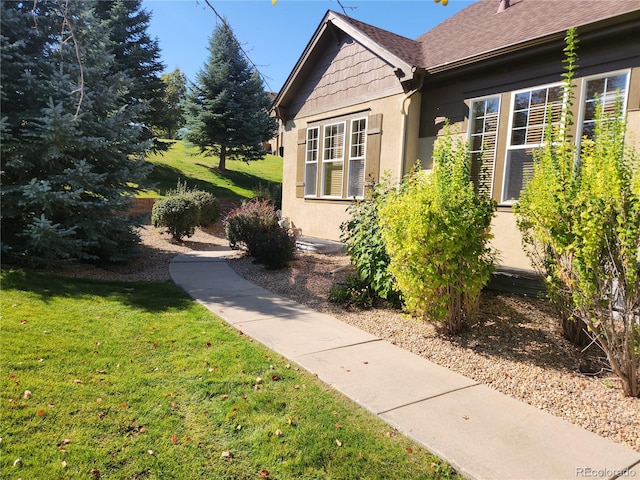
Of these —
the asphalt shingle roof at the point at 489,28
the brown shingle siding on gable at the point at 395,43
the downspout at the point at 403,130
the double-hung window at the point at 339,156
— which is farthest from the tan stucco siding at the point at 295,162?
the asphalt shingle roof at the point at 489,28

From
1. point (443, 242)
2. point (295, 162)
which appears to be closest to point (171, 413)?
point (443, 242)

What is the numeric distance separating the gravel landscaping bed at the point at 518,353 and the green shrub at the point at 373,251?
13.7 inches

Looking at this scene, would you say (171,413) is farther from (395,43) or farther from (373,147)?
(395,43)

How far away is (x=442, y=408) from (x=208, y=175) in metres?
21.9

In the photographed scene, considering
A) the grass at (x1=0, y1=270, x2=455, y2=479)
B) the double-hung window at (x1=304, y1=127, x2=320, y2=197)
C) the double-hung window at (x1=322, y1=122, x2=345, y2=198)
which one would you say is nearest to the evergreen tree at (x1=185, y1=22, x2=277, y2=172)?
the double-hung window at (x1=304, y1=127, x2=320, y2=197)

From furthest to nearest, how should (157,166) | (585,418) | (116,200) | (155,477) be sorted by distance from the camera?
(157,166) → (116,200) → (585,418) → (155,477)

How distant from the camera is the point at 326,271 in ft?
25.4

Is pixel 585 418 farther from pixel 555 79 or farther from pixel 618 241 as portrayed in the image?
pixel 555 79

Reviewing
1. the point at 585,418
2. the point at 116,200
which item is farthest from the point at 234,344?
the point at 116,200

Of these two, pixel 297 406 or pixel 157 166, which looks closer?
pixel 297 406

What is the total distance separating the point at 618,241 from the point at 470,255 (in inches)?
50.5

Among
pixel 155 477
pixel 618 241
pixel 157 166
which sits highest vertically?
pixel 157 166

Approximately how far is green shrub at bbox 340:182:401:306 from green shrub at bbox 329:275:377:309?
0.25ft

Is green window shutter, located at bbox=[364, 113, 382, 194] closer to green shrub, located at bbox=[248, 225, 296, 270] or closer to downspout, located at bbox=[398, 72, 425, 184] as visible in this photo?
downspout, located at bbox=[398, 72, 425, 184]
